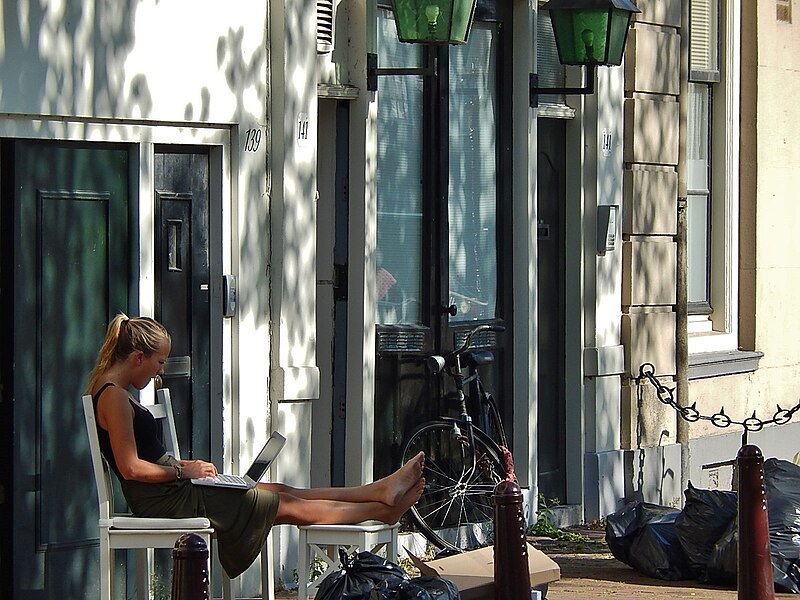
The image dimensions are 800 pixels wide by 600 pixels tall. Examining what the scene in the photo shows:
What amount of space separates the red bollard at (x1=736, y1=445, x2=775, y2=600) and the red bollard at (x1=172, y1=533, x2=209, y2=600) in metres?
3.30

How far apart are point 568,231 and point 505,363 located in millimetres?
1073

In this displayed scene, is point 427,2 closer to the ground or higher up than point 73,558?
higher up

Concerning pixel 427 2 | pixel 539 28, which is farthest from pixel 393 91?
pixel 539 28

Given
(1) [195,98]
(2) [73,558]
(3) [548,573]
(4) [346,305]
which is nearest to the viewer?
Result: (3) [548,573]

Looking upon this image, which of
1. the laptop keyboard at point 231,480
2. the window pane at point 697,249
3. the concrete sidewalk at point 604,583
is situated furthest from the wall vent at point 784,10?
the laptop keyboard at point 231,480

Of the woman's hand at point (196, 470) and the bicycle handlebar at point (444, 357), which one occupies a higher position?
the bicycle handlebar at point (444, 357)

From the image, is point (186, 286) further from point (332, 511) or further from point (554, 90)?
point (554, 90)

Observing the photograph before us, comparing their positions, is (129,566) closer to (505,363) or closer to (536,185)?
(505,363)

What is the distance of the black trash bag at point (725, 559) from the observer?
8.57m

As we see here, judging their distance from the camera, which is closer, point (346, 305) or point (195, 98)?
point (195, 98)

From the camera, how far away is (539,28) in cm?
1029

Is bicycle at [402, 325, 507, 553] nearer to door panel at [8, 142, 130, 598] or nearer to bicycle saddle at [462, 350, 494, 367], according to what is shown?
Result: bicycle saddle at [462, 350, 494, 367]

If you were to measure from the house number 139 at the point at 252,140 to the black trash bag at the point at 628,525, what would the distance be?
293 cm

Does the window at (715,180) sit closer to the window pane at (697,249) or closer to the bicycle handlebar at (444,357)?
the window pane at (697,249)
